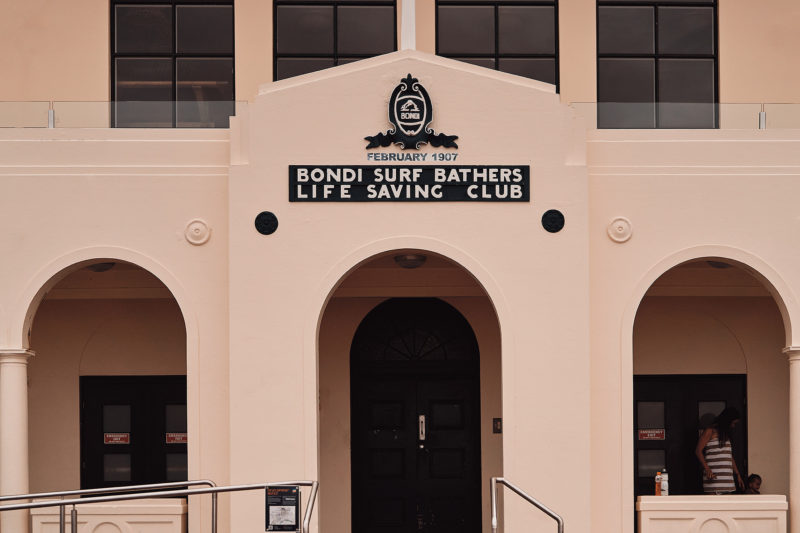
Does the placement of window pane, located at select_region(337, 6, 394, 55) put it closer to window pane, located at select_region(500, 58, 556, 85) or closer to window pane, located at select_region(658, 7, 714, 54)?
window pane, located at select_region(500, 58, 556, 85)

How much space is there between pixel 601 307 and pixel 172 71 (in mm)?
7640

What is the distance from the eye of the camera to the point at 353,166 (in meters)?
11.2

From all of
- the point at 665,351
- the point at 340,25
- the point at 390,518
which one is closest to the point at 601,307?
the point at 665,351

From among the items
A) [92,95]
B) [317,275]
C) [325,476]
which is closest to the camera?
[317,275]

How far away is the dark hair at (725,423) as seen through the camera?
12847 millimetres

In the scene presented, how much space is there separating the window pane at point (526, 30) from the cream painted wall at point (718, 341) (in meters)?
4.25

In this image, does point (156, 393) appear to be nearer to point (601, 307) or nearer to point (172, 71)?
point (172, 71)

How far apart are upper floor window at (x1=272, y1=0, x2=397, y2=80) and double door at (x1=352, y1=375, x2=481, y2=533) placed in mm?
4900

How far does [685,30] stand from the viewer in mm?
15305

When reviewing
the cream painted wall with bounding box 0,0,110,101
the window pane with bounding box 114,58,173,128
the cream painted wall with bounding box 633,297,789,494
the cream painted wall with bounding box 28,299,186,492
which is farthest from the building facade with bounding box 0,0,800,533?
the cream painted wall with bounding box 0,0,110,101

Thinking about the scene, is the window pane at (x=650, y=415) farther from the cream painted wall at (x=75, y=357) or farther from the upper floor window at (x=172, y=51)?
the upper floor window at (x=172, y=51)

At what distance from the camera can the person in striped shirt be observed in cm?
1305

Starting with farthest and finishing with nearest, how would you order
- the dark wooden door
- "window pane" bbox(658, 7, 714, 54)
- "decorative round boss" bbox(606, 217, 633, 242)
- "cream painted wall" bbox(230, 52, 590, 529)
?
"window pane" bbox(658, 7, 714, 54), the dark wooden door, "decorative round boss" bbox(606, 217, 633, 242), "cream painted wall" bbox(230, 52, 590, 529)

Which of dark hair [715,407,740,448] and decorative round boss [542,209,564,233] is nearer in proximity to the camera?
decorative round boss [542,209,564,233]
